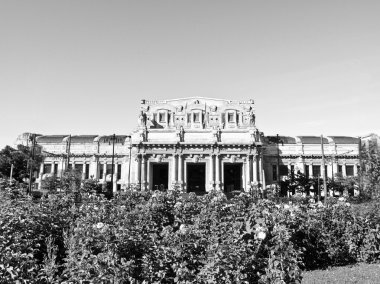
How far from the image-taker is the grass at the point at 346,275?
9.23 m

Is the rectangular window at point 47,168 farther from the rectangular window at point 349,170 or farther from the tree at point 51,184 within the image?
the rectangular window at point 349,170

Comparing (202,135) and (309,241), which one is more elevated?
(202,135)

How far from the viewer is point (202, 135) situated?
55062 mm

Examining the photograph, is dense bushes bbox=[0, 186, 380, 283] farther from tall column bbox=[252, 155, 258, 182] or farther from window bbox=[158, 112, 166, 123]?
window bbox=[158, 112, 166, 123]

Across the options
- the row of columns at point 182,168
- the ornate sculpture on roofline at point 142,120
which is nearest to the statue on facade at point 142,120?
the ornate sculpture on roofline at point 142,120

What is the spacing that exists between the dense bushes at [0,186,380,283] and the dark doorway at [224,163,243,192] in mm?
46955

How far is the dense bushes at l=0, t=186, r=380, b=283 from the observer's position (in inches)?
261

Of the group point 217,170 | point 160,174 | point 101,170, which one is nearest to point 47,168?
point 101,170

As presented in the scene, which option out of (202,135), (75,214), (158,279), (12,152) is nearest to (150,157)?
(202,135)

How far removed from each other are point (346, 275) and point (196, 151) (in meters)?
44.7

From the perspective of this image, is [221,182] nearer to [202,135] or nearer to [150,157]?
[202,135]

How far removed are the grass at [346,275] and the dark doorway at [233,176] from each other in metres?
47.6

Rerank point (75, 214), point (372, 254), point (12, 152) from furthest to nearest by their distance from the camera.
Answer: point (12, 152) → point (372, 254) → point (75, 214)

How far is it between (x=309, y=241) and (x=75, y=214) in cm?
739
